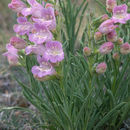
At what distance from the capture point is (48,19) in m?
1.51

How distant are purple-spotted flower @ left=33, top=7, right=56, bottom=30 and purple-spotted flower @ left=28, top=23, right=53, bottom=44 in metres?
0.03

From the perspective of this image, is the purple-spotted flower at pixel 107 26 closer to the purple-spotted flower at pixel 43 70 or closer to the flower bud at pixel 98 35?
the flower bud at pixel 98 35

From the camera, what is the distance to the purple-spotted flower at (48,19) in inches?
57.9

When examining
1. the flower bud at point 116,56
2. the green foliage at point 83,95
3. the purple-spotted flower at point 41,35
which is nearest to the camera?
the purple-spotted flower at point 41,35

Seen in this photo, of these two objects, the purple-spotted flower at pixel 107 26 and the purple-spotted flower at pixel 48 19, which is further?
the purple-spotted flower at pixel 107 26

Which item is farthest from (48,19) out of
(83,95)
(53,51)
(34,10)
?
(83,95)

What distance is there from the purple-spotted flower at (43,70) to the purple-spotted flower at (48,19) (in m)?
0.24

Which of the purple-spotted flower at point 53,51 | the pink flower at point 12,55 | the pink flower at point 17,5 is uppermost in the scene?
the pink flower at point 17,5

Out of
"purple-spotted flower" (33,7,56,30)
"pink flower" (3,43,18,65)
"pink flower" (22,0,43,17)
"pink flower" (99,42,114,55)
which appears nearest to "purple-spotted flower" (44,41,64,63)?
"purple-spotted flower" (33,7,56,30)

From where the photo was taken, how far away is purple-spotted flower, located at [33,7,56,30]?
1.47 m

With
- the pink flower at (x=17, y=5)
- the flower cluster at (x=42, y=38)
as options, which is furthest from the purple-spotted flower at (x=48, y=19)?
the pink flower at (x=17, y=5)

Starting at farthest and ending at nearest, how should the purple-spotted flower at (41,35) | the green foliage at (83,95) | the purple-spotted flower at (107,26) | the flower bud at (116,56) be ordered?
1. the flower bud at (116,56)
2. the green foliage at (83,95)
3. the purple-spotted flower at (107,26)
4. the purple-spotted flower at (41,35)

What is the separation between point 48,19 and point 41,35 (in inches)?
5.2

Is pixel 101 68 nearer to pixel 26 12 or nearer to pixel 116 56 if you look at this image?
pixel 116 56
